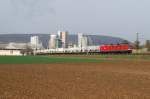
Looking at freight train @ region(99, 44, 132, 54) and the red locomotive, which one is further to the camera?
the red locomotive

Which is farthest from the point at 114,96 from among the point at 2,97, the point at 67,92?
the point at 2,97

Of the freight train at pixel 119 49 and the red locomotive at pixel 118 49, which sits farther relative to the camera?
the red locomotive at pixel 118 49

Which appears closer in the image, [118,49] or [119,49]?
[119,49]

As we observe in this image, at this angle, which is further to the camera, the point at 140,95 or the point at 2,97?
the point at 140,95

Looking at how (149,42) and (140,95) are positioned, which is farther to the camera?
(149,42)

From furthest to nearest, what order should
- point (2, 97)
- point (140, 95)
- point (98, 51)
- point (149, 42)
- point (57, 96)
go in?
point (149, 42) → point (98, 51) → point (140, 95) → point (57, 96) → point (2, 97)

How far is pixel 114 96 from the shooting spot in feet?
45.5

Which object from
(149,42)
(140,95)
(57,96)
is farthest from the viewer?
(149,42)

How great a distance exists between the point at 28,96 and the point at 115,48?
106m

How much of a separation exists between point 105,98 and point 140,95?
1.94m

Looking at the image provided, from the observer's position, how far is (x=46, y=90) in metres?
15.3

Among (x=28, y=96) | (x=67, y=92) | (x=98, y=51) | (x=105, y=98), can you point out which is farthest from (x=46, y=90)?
(x=98, y=51)

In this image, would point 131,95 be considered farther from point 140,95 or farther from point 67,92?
point 67,92

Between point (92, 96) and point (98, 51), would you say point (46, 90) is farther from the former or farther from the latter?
point (98, 51)
